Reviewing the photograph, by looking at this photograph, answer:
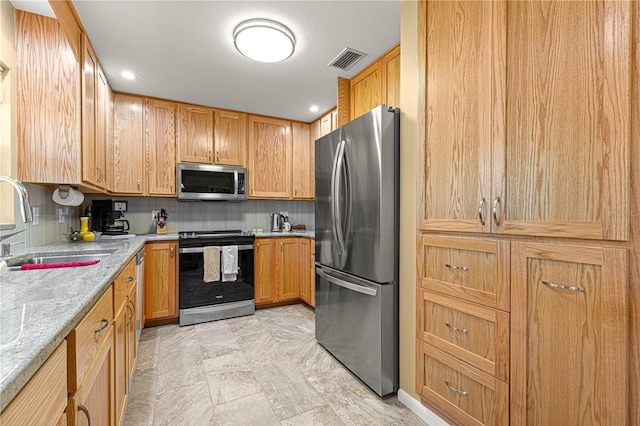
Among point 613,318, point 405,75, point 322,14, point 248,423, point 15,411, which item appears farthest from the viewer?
point 322,14

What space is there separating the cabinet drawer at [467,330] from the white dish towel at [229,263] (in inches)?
86.1

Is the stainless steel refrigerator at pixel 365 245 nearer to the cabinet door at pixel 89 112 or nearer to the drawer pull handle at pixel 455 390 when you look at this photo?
the drawer pull handle at pixel 455 390

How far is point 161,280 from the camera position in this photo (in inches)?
118

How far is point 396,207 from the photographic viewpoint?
1.81m

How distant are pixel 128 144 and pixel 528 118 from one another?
3469 millimetres

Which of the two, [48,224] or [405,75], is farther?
[48,224]

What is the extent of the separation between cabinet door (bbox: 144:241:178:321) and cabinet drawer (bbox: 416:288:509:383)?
249cm

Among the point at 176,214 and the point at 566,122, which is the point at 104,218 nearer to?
the point at 176,214

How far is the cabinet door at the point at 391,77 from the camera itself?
7.35 feet

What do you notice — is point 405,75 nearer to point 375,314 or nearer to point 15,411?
point 375,314

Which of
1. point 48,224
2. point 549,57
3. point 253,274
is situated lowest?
point 253,274

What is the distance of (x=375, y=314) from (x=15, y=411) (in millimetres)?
1613

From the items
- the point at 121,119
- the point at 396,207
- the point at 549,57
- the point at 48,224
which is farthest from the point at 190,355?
the point at 549,57

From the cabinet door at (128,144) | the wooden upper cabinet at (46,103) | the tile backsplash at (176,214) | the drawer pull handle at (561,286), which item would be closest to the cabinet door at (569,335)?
the drawer pull handle at (561,286)
